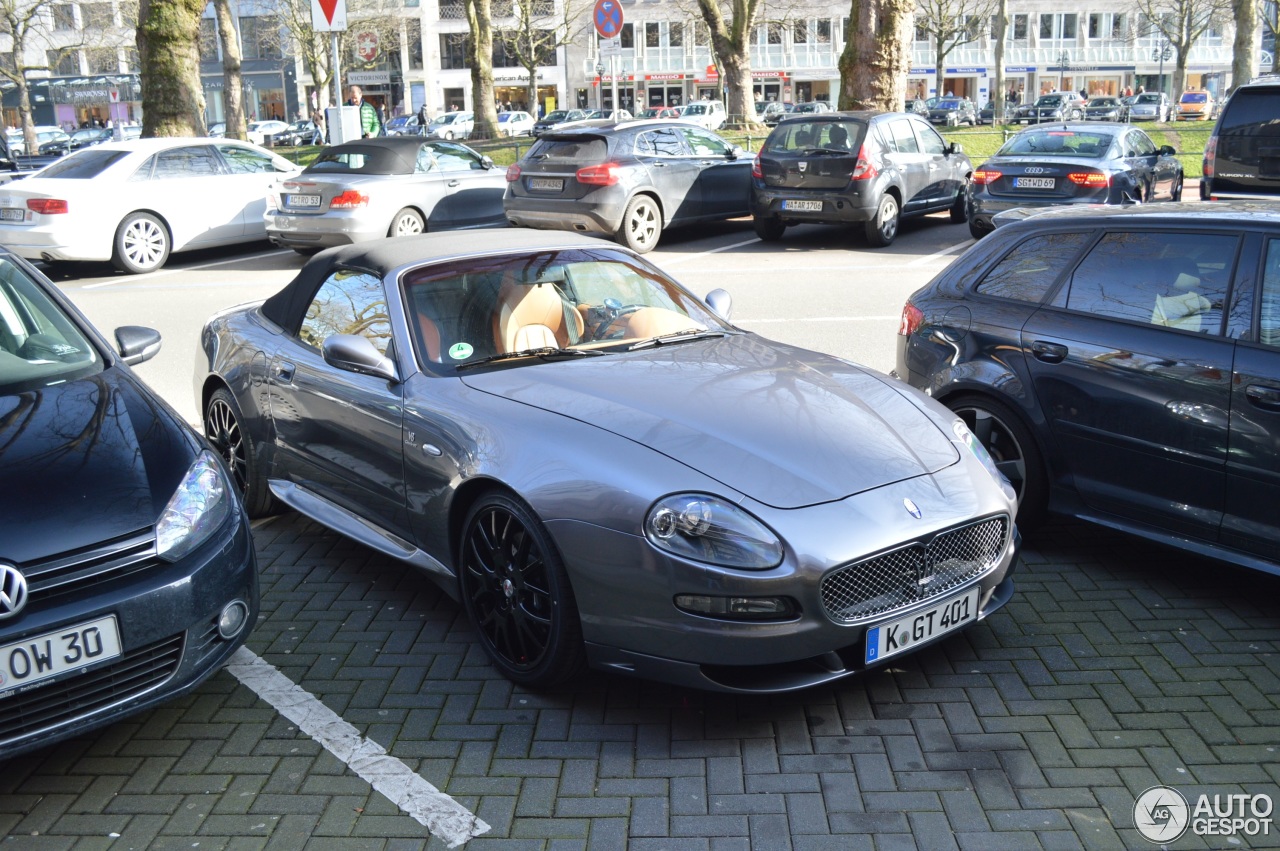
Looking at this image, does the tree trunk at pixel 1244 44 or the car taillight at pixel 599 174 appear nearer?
the car taillight at pixel 599 174

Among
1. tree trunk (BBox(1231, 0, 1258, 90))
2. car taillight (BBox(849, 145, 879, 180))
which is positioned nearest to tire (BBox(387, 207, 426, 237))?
car taillight (BBox(849, 145, 879, 180))

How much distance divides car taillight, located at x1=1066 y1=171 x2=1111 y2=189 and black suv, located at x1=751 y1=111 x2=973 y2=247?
223cm

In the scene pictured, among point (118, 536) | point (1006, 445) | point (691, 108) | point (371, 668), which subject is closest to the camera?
point (118, 536)

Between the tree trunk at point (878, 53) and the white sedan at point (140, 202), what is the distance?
33.1 feet

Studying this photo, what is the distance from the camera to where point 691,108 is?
54.2 m

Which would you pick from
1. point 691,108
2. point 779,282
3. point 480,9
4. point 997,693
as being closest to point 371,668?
point 997,693

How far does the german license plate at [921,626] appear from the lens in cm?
362

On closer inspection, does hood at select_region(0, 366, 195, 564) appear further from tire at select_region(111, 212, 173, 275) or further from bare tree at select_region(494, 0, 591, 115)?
bare tree at select_region(494, 0, 591, 115)

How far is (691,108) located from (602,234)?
41.0 metres

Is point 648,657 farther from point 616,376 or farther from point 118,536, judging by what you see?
point 118,536

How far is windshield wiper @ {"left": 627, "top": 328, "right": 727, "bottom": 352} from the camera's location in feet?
15.6

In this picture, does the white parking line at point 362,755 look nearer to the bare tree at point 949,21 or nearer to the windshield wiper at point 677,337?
the windshield wiper at point 677,337

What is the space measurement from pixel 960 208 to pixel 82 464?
591 inches
